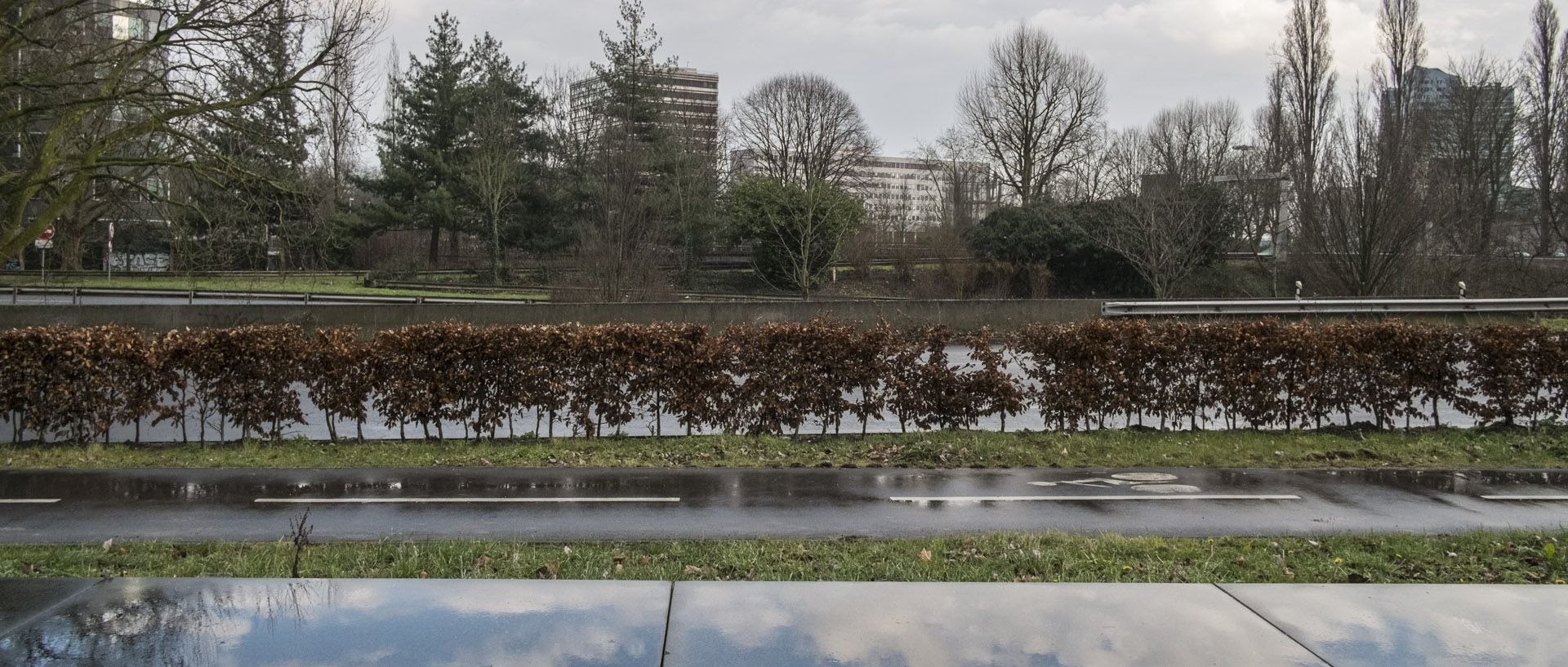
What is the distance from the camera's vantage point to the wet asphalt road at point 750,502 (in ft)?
25.2

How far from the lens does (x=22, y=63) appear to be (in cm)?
1512

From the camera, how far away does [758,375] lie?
12.0m

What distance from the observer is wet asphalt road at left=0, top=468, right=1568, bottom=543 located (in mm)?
7676

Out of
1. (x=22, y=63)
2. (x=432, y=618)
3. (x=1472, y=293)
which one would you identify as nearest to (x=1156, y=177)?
(x=1472, y=293)

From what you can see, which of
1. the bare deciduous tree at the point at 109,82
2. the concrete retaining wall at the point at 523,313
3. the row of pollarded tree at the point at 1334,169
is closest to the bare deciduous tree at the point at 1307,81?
the row of pollarded tree at the point at 1334,169

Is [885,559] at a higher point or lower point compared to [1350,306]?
lower

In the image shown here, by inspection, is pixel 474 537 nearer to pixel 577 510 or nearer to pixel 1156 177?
pixel 577 510

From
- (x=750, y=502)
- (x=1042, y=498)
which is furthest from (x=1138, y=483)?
(x=750, y=502)

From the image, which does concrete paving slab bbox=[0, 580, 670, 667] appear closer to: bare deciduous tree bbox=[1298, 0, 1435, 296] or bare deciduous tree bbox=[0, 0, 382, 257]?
bare deciduous tree bbox=[0, 0, 382, 257]

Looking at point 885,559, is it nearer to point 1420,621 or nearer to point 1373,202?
point 1420,621

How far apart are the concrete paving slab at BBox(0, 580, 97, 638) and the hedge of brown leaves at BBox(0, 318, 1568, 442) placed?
6825 mm

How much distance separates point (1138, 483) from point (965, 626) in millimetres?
5809

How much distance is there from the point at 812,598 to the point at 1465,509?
22.2 ft

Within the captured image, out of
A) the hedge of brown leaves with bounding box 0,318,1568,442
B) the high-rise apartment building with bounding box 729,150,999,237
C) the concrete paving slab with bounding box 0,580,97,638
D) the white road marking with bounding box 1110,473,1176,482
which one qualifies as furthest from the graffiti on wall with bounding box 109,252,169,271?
the white road marking with bounding box 1110,473,1176,482
